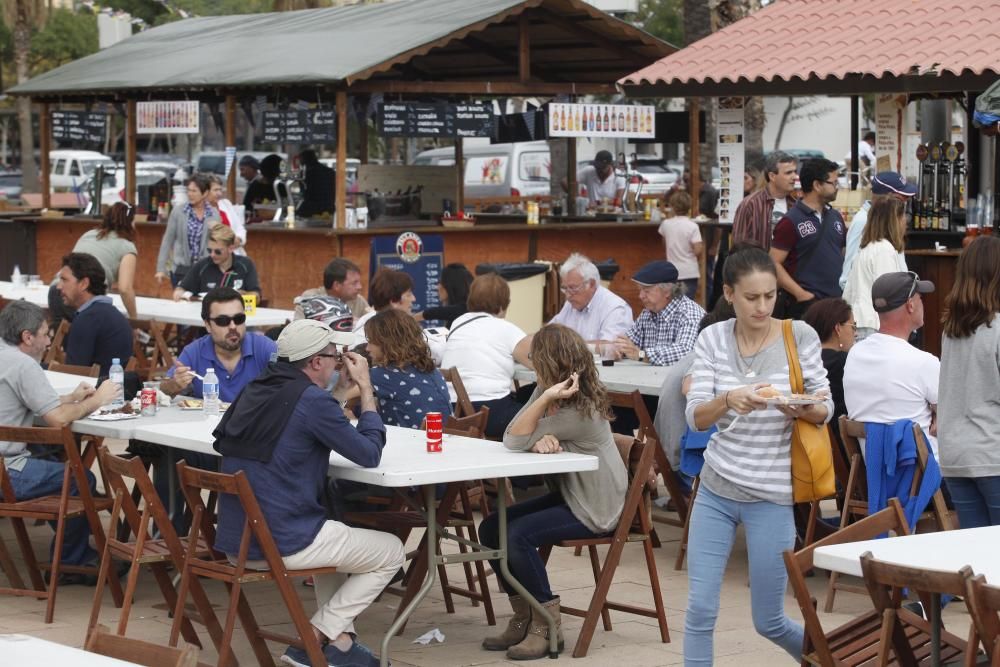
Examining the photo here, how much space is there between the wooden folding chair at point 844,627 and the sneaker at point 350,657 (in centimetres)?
176

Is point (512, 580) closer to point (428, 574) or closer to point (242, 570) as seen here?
point (428, 574)

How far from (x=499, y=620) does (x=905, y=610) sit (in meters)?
2.40

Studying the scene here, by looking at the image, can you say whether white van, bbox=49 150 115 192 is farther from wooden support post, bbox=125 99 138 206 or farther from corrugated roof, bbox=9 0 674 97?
wooden support post, bbox=125 99 138 206

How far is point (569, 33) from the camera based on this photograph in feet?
54.5

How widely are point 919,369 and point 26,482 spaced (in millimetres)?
3843

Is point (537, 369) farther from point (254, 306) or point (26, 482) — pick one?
point (254, 306)

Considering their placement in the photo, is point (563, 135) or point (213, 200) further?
point (563, 135)

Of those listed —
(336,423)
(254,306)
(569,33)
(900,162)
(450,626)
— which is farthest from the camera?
(569,33)

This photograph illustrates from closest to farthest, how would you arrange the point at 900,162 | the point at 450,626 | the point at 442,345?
the point at 450,626 < the point at 442,345 < the point at 900,162

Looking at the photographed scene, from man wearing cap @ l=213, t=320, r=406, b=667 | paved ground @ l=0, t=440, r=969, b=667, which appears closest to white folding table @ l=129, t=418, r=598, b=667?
man wearing cap @ l=213, t=320, r=406, b=667

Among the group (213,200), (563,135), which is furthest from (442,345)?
(563,135)

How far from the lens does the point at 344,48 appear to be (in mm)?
15367

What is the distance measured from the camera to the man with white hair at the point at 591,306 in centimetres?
962

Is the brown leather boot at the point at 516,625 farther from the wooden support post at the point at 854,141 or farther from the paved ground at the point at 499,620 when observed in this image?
the wooden support post at the point at 854,141
